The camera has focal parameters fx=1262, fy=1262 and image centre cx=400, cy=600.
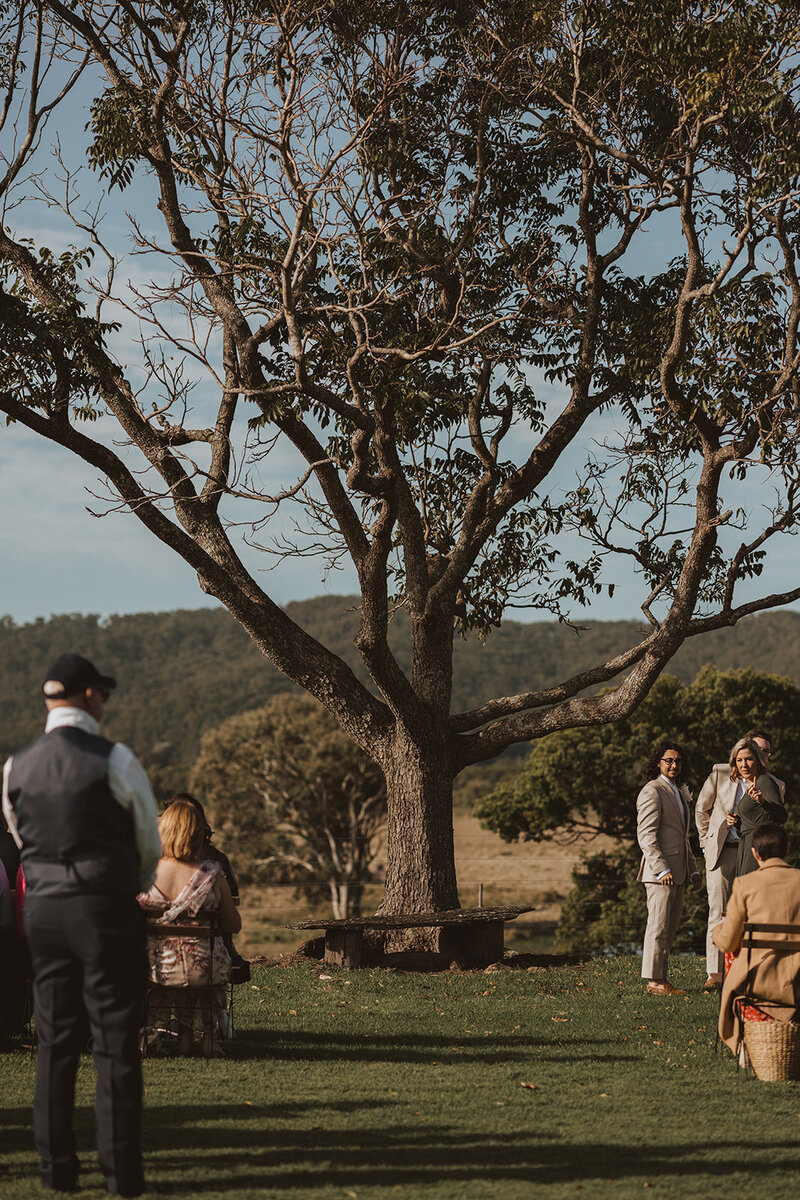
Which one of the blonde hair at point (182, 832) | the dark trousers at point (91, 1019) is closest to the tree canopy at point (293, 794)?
the blonde hair at point (182, 832)

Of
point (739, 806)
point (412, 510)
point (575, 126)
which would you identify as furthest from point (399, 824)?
point (575, 126)

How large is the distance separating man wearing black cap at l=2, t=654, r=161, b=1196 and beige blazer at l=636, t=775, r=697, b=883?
632cm

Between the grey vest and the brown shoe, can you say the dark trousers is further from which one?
the brown shoe

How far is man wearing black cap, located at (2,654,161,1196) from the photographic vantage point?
4570 mm

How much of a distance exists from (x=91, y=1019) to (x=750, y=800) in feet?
20.6

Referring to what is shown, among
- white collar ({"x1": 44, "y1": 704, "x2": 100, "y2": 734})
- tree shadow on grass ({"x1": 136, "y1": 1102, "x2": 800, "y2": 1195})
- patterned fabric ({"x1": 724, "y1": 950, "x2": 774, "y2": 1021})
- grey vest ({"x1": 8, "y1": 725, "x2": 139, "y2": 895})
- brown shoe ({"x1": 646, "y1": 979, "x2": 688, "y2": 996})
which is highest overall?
white collar ({"x1": 44, "y1": 704, "x2": 100, "y2": 734})

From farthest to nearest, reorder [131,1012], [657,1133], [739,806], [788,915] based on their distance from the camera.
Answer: [739,806]
[788,915]
[657,1133]
[131,1012]

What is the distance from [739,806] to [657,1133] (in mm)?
4273

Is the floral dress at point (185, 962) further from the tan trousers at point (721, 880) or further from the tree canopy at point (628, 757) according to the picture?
the tree canopy at point (628, 757)

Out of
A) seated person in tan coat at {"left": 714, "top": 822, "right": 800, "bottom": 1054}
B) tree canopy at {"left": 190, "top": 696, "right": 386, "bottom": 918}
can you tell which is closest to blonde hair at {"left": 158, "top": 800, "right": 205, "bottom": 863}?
seated person in tan coat at {"left": 714, "top": 822, "right": 800, "bottom": 1054}

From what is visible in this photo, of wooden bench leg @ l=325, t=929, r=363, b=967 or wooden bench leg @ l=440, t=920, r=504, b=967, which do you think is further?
wooden bench leg @ l=440, t=920, r=504, b=967

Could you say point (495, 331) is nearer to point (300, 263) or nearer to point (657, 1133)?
point (300, 263)

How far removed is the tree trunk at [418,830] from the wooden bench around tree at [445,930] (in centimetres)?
37

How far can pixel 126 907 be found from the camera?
15.3 ft
